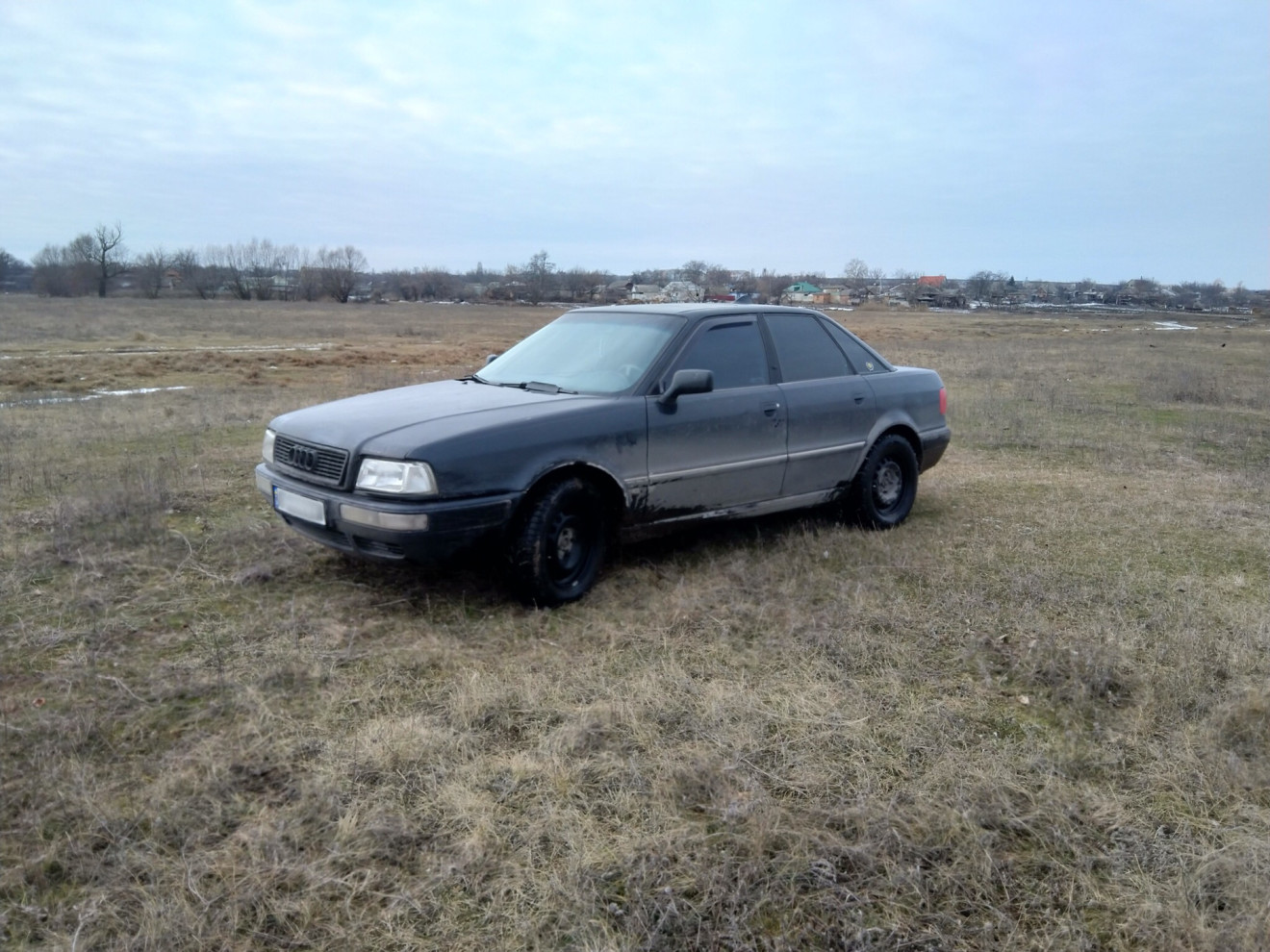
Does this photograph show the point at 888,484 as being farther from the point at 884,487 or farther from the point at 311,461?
the point at 311,461

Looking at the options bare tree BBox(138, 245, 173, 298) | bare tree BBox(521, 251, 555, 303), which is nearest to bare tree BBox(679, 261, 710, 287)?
bare tree BBox(521, 251, 555, 303)

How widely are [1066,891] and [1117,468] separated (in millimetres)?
7237

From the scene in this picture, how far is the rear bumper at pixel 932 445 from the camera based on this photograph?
6832 mm

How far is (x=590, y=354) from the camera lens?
556cm

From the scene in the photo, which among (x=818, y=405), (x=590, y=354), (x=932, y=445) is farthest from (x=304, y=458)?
(x=932, y=445)

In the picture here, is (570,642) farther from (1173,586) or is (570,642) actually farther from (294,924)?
(1173,586)

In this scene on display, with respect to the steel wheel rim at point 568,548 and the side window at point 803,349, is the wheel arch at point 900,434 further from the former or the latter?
the steel wheel rim at point 568,548

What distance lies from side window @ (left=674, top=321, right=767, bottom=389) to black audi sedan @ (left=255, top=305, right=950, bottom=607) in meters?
0.01

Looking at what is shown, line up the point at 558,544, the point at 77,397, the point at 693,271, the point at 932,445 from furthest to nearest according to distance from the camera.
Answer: the point at 693,271
the point at 77,397
the point at 932,445
the point at 558,544

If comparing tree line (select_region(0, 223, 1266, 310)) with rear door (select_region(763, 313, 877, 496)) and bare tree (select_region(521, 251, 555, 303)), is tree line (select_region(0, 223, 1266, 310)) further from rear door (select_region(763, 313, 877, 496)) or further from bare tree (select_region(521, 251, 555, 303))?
rear door (select_region(763, 313, 877, 496))

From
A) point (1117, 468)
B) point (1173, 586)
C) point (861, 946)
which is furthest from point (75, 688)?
point (1117, 468)

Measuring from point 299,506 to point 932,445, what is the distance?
14.7 feet

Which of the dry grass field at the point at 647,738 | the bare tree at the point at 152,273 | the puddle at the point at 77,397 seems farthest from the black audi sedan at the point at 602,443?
the bare tree at the point at 152,273

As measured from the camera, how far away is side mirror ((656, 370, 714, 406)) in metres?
5.02
